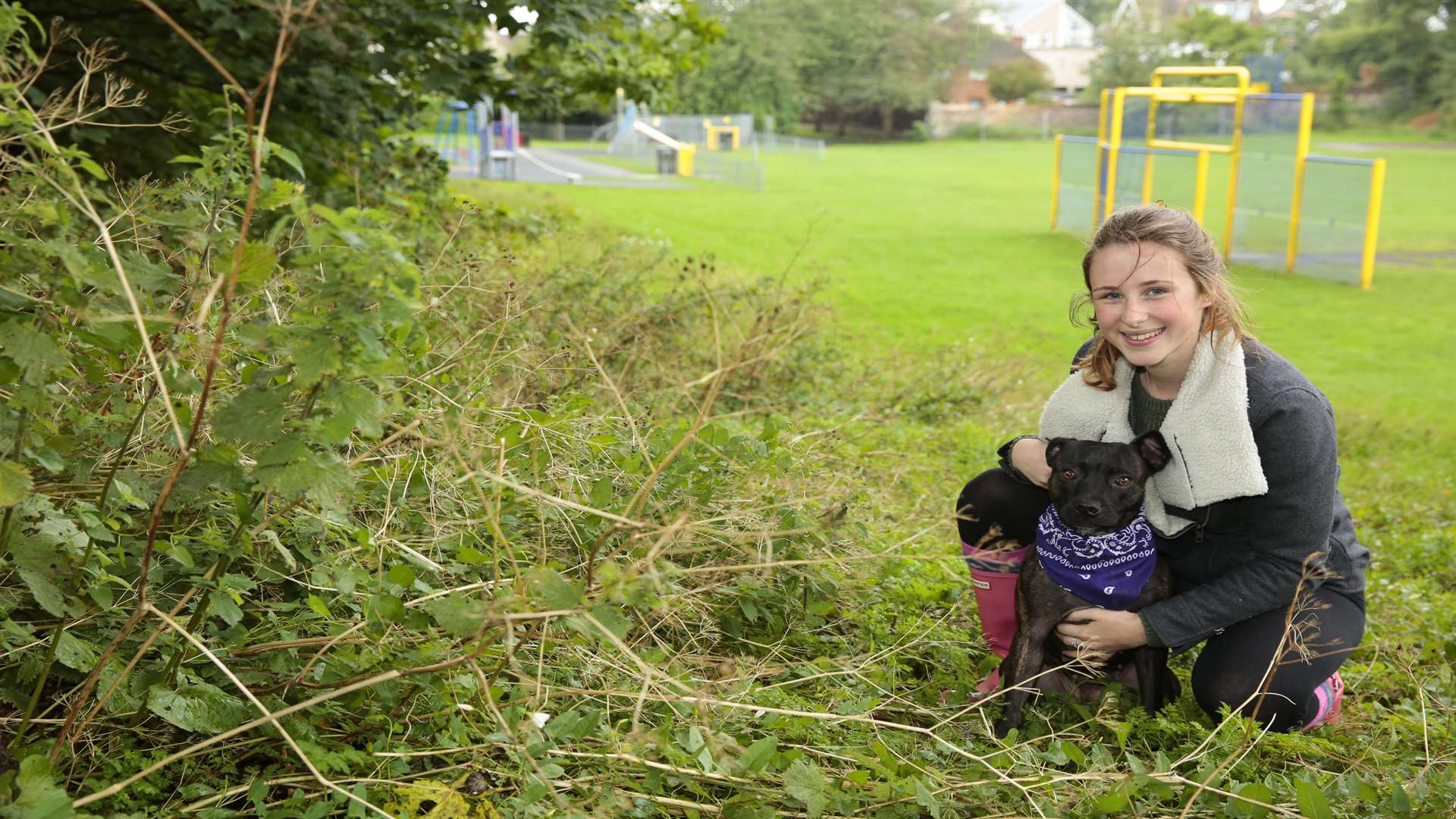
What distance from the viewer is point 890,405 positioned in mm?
8180

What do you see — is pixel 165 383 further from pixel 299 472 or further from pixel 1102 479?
pixel 1102 479

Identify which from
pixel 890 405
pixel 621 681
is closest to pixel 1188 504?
pixel 621 681

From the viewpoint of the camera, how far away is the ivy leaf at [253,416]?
7.30 ft

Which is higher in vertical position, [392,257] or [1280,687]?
[392,257]

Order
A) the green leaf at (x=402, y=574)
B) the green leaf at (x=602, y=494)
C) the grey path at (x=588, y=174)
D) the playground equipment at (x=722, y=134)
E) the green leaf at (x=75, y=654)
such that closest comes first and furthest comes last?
1. the green leaf at (x=75, y=654)
2. the green leaf at (x=402, y=574)
3. the green leaf at (x=602, y=494)
4. the grey path at (x=588, y=174)
5. the playground equipment at (x=722, y=134)

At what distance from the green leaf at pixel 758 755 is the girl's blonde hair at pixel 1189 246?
1878 mm

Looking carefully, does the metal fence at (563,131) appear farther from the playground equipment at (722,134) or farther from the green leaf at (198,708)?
the green leaf at (198,708)

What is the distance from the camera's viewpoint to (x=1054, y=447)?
366cm

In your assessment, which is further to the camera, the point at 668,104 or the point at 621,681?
the point at 668,104

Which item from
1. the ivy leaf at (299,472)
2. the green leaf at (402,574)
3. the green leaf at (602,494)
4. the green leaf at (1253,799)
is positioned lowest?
the green leaf at (1253,799)

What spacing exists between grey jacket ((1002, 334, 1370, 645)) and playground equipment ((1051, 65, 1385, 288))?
14248 mm

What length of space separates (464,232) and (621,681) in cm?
595

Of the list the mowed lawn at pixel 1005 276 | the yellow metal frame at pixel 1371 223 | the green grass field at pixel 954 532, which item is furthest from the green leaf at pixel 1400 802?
the yellow metal frame at pixel 1371 223

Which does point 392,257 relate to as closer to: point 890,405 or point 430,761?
point 430,761
